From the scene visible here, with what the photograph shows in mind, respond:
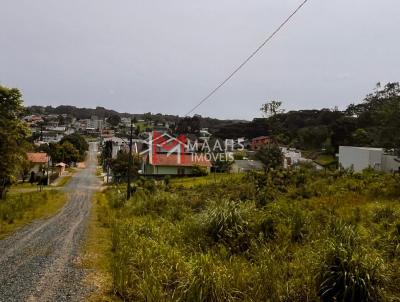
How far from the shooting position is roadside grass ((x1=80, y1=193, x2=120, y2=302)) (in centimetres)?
795

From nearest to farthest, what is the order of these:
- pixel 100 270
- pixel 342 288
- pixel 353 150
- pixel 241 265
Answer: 1. pixel 342 288
2. pixel 241 265
3. pixel 100 270
4. pixel 353 150

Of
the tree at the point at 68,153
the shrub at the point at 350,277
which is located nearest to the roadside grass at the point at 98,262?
the shrub at the point at 350,277

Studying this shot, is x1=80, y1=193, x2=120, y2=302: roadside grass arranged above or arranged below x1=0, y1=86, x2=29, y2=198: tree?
below

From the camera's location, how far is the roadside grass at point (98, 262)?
7945mm

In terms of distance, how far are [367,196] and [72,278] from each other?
507 inches

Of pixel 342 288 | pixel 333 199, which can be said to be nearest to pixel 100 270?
pixel 342 288

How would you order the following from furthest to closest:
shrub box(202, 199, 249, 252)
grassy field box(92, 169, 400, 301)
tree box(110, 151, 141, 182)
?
1. tree box(110, 151, 141, 182)
2. shrub box(202, 199, 249, 252)
3. grassy field box(92, 169, 400, 301)

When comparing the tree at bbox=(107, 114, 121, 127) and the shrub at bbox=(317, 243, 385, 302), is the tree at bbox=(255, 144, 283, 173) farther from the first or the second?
the tree at bbox=(107, 114, 121, 127)

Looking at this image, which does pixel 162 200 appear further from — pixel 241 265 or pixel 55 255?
pixel 241 265

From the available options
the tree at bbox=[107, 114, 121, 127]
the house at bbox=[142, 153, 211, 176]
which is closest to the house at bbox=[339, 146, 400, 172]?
the house at bbox=[142, 153, 211, 176]

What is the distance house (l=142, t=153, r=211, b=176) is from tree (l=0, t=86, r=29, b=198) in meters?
26.6

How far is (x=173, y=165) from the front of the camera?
56.4m

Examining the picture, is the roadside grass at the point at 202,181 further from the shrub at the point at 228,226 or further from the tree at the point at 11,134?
A: the shrub at the point at 228,226

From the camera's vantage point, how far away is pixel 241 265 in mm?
8000
